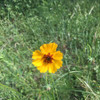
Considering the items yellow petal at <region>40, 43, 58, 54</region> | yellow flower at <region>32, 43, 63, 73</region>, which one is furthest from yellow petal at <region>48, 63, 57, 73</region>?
yellow petal at <region>40, 43, 58, 54</region>

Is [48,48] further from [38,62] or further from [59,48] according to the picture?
[59,48]

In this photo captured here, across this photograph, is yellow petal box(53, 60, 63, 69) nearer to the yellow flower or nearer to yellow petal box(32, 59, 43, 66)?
the yellow flower

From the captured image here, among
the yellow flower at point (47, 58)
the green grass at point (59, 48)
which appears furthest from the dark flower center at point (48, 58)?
the green grass at point (59, 48)

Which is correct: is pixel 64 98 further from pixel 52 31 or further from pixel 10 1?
pixel 10 1

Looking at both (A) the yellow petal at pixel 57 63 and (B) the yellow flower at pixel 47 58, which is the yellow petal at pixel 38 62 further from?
(A) the yellow petal at pixel 57 63

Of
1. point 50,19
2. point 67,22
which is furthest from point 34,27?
point 67,22

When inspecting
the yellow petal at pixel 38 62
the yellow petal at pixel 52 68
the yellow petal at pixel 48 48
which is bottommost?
the yellow petal at pixel 52 68
